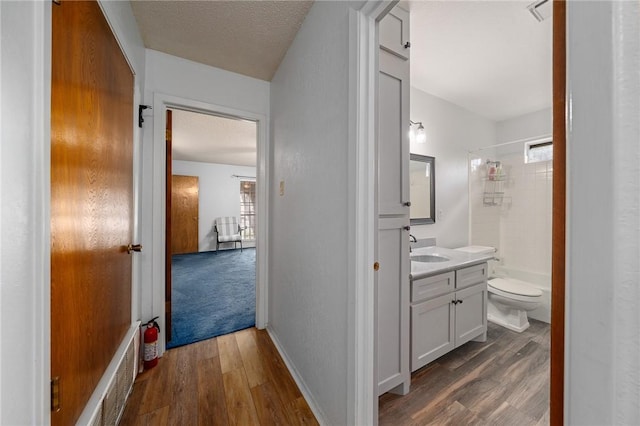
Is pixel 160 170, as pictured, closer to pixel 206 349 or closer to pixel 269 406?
pixel 206 349

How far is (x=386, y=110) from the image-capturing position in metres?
1.41

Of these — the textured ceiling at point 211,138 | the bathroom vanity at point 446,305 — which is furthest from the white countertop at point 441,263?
the textured ceiling at point 211,138

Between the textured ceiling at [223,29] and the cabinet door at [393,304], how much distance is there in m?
1.47

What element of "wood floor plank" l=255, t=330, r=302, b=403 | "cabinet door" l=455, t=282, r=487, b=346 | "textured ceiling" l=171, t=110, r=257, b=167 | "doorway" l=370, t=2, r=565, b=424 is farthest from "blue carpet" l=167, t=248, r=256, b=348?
"doorway" l=370, t=2, r=565, b=424

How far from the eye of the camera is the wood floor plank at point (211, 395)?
1299 mm

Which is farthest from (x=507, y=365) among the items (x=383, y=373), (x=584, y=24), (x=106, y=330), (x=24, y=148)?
(x=24, y=148)

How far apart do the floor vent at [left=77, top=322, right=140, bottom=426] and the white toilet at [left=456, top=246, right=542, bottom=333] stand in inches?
115

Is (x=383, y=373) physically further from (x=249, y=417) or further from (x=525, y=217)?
(x=525, y=217)

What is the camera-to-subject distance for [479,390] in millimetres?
1532

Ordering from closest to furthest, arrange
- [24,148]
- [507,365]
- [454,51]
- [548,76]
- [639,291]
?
1. [639,291]
2. [24,148]
3. [507,365]
4. [454,51]
5. [548,76]

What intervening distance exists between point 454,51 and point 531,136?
1.88 metres

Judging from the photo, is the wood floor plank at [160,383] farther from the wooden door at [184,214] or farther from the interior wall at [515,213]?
the wooden door at [184,214]

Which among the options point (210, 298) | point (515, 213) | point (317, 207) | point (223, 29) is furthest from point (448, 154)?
point (210, 298)

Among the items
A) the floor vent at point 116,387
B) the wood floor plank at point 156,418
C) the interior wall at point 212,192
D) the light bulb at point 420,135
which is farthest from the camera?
the interior wall at point 212,192
